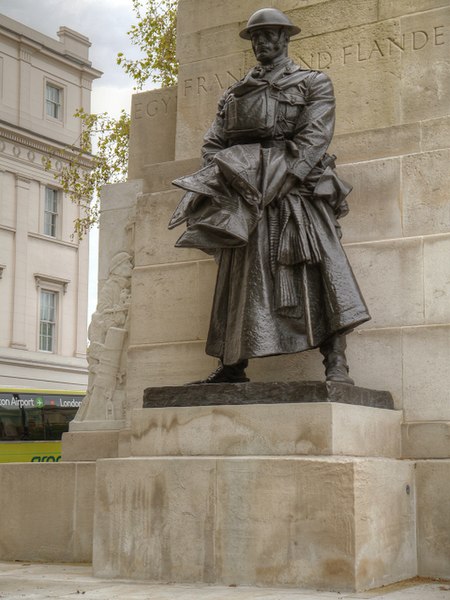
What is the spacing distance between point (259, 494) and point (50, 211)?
3828 centimetres

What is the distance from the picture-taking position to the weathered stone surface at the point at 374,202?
9.24m

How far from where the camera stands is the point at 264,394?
8211mm

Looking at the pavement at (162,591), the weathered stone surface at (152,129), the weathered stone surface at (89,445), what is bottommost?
the pavement at (162,591)

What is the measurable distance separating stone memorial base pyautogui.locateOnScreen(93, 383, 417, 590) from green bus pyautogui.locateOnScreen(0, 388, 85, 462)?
743 inches

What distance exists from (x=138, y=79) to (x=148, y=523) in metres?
18.1

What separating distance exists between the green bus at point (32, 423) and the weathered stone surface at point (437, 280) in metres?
19.3

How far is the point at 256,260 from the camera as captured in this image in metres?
8.64

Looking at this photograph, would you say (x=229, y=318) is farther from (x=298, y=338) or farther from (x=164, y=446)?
(x=164, y=446)

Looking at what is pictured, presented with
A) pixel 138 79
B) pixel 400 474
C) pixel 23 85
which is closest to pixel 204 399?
pixel 400 474

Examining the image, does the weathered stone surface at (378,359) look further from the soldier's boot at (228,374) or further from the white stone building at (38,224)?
the white stone building at (38,224)

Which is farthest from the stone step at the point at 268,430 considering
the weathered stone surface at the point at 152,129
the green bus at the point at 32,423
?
the green bus at the point at 32,423

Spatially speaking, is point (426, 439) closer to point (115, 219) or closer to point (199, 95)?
point (115, 219)

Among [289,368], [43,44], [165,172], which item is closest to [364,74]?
[165,172]

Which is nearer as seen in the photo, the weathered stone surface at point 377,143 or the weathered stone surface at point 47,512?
the weathered stone surface at point 377,143
